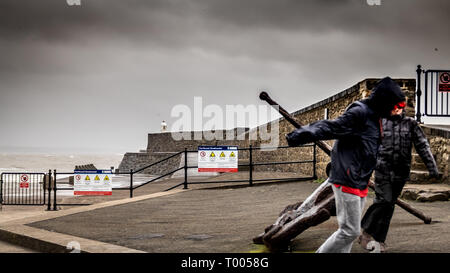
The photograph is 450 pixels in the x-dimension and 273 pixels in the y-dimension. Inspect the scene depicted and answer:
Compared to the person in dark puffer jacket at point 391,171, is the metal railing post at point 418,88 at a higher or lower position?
higher

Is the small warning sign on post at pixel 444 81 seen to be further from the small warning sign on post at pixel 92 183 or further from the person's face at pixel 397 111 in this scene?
the small warning sign on post at pixel 92 183

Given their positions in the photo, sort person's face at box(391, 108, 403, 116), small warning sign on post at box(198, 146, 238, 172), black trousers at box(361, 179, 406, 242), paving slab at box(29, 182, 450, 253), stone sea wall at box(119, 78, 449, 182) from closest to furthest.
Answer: person's face at box(391, 108, 403, 116) → black trousers at box(361, 179, 406, 242) → paving slab at box(29, 182, 450, 253) → stone sea wall at box(119, 78, 449, 182) → small warning sign on post at box(198, 146, 238, 172)

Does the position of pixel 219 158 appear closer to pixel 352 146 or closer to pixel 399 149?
pixel 399 149

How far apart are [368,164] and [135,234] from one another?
147 inches

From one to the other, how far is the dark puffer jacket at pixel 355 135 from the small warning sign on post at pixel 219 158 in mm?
8671

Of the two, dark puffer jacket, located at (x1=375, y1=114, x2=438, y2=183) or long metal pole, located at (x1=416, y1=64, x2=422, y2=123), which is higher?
long metal pole, located at (x1=416, y1=64, x2=422, y2=123)

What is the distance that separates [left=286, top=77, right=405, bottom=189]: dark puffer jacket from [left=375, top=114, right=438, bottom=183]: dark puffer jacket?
1103 mm

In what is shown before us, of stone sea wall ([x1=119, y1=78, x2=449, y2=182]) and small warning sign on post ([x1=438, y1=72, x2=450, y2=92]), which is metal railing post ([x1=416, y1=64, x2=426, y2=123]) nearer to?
small warning sign on post ([x1=438, y1=72, x2=450, y2=92])

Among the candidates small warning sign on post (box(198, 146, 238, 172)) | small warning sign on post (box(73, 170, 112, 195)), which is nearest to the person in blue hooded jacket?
small warning sign on post (box(73, 170, 112, 195))

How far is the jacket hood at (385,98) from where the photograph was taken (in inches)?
131

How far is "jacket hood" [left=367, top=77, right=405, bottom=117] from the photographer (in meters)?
3.32

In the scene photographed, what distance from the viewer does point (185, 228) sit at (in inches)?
252

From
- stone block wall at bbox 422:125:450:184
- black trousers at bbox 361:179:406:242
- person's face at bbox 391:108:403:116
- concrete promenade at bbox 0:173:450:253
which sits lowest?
concrete promenade at bbox 0:173:450:253

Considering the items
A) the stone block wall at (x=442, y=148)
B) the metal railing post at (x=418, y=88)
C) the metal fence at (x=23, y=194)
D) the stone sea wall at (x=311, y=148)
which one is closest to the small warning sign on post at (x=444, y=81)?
the metal railing post at (x=418, y=88)
